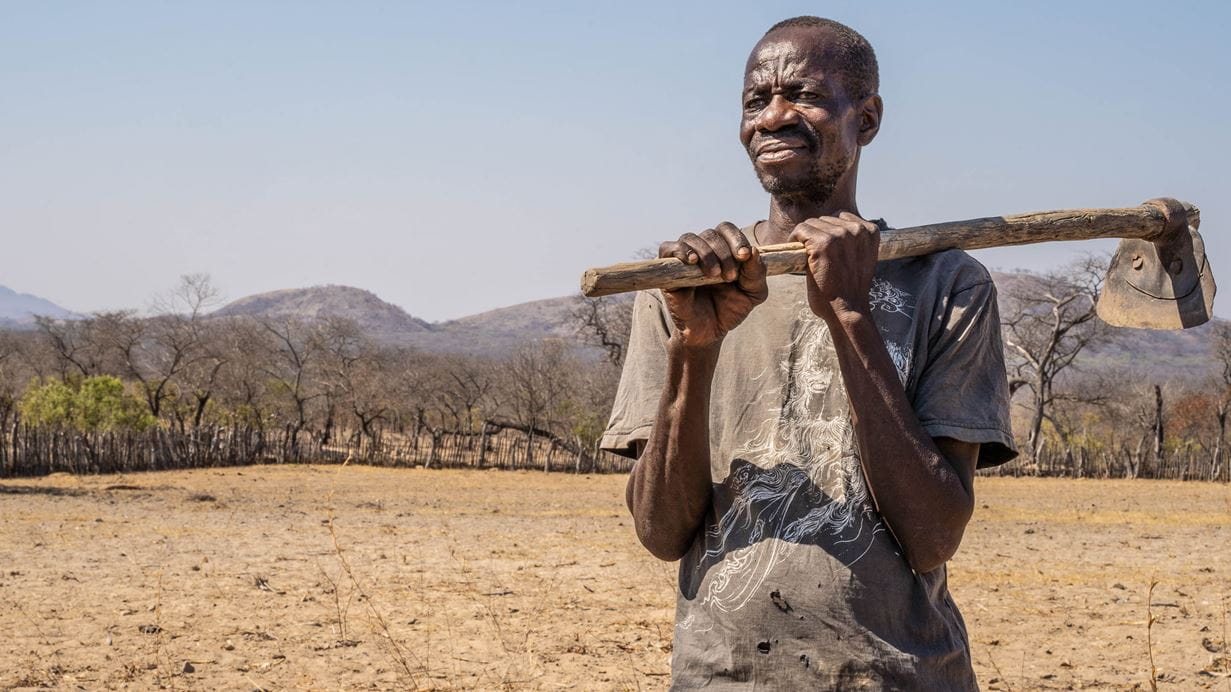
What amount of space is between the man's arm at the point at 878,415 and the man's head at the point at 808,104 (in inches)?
8.7

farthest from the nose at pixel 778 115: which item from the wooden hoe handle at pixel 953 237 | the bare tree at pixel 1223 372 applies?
the bare tree at pixel 1223 372

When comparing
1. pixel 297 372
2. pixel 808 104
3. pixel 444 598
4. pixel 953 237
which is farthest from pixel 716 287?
pixel 297 372

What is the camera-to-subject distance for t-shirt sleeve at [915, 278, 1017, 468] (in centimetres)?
166

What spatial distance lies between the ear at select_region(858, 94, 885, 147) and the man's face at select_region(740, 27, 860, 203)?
24 millimetres

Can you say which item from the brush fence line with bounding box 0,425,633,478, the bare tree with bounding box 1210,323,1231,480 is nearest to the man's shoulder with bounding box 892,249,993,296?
the brush fence line with bounding box 0,425,633,478

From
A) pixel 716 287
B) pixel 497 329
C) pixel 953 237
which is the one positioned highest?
pixel 497 329

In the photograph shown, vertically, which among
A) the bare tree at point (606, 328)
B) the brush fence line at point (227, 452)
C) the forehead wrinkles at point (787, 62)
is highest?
the bare tree at point (606, 328)

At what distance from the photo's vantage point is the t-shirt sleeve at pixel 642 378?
183 centimetres

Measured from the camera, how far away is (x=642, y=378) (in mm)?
1844

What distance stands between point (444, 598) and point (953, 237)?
7780 mm

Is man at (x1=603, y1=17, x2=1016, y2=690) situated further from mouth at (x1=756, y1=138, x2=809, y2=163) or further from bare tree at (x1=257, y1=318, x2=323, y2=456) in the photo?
bare tree at (x1=257, y1=318, x2=323, y2=456)

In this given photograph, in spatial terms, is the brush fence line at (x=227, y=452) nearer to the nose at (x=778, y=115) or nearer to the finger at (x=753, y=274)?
the nose at (x=778, y=115)

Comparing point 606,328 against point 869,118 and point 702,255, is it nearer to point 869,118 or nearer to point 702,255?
point 869,118

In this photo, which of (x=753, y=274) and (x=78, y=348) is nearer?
(x=753, y=274)
